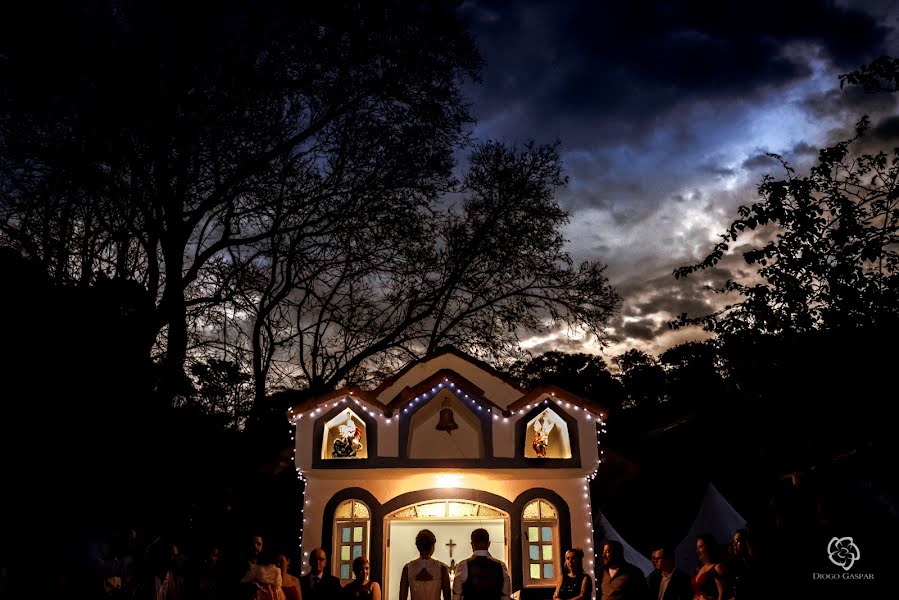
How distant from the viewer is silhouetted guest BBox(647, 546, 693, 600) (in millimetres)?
6973

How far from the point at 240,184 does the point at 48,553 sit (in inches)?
275

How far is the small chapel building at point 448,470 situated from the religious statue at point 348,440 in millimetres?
16

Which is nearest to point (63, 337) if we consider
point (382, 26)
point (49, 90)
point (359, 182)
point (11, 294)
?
point (11, 294)

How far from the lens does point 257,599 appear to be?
757 centimetres

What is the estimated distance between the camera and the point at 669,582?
278 inches

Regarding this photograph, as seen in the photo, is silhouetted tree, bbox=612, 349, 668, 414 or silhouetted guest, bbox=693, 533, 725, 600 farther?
silhouetted tree, bbox=612, 349, 668, 414

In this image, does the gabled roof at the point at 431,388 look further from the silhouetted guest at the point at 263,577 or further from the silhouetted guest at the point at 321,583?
the silhouetted guest at the point at 263,577

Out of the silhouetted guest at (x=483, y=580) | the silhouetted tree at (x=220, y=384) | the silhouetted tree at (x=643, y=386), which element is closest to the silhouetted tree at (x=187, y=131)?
the silhouetted tree at (x=220, y=384)

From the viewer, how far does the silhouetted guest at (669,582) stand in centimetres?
697

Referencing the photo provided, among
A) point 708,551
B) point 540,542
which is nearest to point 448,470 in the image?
point 540,542

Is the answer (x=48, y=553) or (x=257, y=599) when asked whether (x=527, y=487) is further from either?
(x=48, y=553)

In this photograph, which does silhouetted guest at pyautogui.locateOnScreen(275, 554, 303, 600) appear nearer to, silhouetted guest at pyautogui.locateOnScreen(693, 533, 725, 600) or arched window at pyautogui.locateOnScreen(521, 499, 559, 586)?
arched window at pyautogui.locateOnScreen(521, 499, 559, 586)

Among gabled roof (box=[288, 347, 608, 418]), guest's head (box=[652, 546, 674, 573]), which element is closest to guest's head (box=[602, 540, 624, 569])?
guest's head (box=[652, 546, 674, 573])

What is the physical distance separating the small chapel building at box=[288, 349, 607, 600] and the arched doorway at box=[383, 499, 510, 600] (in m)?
0.03
